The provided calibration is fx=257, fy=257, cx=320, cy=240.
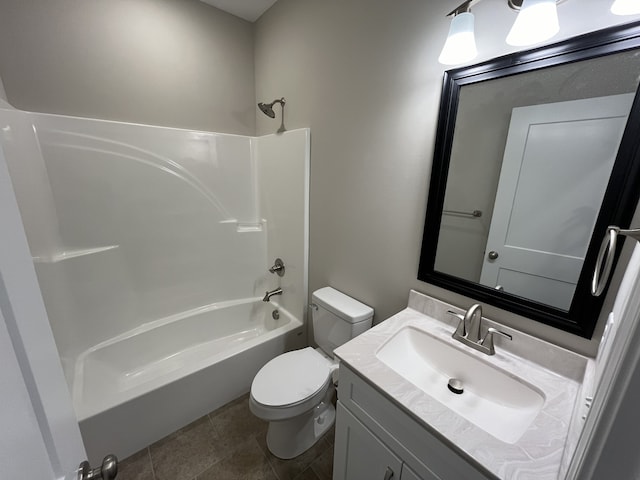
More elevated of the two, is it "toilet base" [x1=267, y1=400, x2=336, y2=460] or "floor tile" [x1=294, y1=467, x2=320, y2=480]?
"toilet base" [x1=267, y1=400, x2=336, y2=460]

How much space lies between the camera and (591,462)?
345mm

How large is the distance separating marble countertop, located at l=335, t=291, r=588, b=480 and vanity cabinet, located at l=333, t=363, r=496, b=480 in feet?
0.12

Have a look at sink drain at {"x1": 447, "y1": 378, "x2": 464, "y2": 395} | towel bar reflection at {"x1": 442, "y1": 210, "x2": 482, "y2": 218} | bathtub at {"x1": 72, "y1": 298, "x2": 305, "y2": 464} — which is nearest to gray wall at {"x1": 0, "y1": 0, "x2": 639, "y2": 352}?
towel bar reflection at {"x1": 442, "y1": 210, "x2": 482, "y2": 218}

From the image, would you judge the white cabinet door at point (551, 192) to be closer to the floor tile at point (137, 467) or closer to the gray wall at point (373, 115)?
the gray wall at point (373, 115)

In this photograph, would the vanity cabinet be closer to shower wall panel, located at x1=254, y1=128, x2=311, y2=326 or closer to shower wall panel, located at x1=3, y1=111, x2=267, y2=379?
shower wall panel, located at x1=254, y1=128, x2=311, y2=326

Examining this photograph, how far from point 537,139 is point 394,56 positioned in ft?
2.32

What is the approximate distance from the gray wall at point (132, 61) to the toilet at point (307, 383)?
5.46 ft

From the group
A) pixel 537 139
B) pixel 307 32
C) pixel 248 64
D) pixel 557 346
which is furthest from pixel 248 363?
pixel 248 64

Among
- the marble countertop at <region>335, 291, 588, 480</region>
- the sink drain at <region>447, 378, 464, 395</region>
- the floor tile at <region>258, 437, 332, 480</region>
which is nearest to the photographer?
the marble countertop at <region>335, 291, 588, 480</region>

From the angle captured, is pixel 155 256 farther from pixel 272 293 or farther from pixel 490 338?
pixel 490 338

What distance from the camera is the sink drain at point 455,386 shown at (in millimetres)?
959

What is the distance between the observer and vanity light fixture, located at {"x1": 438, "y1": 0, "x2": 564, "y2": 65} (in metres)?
0.73

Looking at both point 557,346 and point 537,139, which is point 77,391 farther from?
point 537,139

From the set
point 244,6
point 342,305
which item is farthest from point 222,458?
point 244,6
